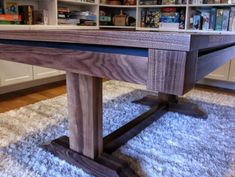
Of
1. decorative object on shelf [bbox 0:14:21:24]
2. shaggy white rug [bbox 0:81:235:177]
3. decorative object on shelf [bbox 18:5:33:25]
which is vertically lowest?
shaggy white rug [bbox 0:81:235:177]

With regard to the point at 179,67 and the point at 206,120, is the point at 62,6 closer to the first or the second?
the point at 206,120

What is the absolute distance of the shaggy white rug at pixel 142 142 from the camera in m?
1.08

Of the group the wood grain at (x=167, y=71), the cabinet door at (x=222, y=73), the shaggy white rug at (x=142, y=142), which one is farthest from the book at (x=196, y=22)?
the wood grain at (x=167, y=71)

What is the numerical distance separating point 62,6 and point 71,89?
88.8 inches

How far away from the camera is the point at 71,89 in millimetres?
1040

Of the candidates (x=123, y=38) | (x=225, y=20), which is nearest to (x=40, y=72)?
(x=123, y=38)

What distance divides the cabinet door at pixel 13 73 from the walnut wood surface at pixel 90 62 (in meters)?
1.26

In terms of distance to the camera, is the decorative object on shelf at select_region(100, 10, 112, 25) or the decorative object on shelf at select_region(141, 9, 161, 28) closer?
the decorative object on shelf at select_region(141, 9, 161, 28)

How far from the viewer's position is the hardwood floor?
201 centimetres

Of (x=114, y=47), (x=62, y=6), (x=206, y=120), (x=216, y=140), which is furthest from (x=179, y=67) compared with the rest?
(x=62, y=6)

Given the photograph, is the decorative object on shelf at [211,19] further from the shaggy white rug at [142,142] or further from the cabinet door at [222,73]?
the shaggy white rug at [142,142]

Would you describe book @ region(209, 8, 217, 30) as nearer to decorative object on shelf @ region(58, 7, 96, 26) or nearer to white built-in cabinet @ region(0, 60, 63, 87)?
decorative object on shelf @ region(58, 7, 96, 26)

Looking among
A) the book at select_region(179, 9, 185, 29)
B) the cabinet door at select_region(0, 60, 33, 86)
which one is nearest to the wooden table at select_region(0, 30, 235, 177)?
the cabinet door at select_region(0, 60, 33, 86)

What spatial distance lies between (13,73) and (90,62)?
66.6 inches
